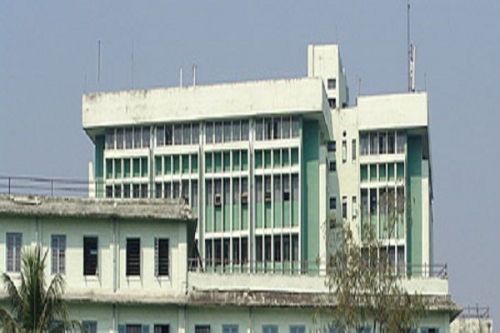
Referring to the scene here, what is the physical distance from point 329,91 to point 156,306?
40.0 meters

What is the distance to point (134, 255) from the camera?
60.0m

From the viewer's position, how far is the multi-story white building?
8888 centimetres

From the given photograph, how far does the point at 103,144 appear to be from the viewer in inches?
3720

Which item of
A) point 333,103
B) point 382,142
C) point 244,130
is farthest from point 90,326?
point 333,103

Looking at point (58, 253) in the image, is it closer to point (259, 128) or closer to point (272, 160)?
point (272, 160)

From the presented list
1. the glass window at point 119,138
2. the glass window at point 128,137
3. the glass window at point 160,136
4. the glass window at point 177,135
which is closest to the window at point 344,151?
the glass window at point 177,135

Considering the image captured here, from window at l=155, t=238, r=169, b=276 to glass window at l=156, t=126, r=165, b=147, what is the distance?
32980 mm

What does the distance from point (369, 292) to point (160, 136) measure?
40.9 metres

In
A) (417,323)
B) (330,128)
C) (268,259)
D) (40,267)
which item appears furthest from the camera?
(330,128)

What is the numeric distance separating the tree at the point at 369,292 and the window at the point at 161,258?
8.02 meters

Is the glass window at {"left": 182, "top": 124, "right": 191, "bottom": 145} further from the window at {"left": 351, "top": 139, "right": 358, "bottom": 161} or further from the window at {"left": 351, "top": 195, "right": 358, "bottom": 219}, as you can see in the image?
the window at {"left": 351, "top": 195, "right": 358, "bottom": 219}

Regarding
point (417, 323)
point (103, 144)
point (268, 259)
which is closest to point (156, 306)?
point (417, 323)

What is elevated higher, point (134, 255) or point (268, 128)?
point (268, 128)

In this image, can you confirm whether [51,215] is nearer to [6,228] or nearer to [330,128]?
[6,228]
